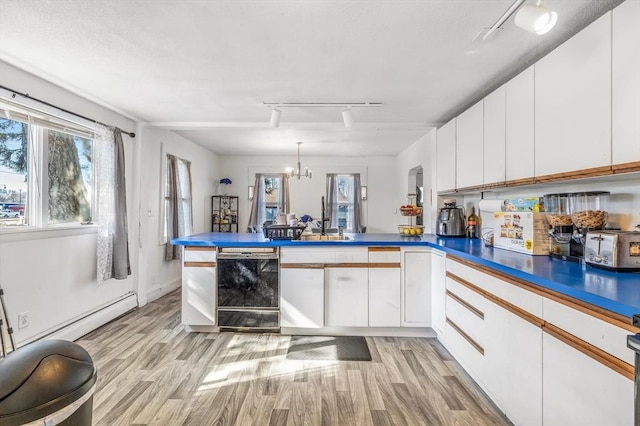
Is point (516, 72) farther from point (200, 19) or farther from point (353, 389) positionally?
point (353, 389)

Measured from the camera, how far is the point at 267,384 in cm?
209

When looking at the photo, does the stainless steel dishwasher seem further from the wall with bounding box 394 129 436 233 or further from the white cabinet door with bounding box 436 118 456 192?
the wall with bounding box 394 129 436 233

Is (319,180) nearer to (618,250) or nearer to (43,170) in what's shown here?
(43,170)

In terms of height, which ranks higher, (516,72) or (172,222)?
(516,72)

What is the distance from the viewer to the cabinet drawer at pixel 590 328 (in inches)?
40.0

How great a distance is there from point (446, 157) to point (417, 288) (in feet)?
4.82

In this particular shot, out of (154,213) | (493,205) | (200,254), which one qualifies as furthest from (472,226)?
(154,213)

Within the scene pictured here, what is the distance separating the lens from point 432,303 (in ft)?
9.27

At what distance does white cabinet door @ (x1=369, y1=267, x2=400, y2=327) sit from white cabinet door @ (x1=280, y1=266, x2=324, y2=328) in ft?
1.58

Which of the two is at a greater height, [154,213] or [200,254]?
[154,213]

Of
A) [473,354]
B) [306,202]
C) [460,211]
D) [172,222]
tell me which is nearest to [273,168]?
[306,202]

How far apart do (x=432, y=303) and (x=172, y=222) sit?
12.0ft

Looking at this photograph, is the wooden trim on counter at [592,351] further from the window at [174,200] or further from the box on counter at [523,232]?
the window at [174,200]

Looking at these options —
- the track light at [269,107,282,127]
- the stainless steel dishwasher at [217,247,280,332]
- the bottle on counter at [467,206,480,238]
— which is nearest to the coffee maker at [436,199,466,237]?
the bottle on counter at [467,206,480,238]
